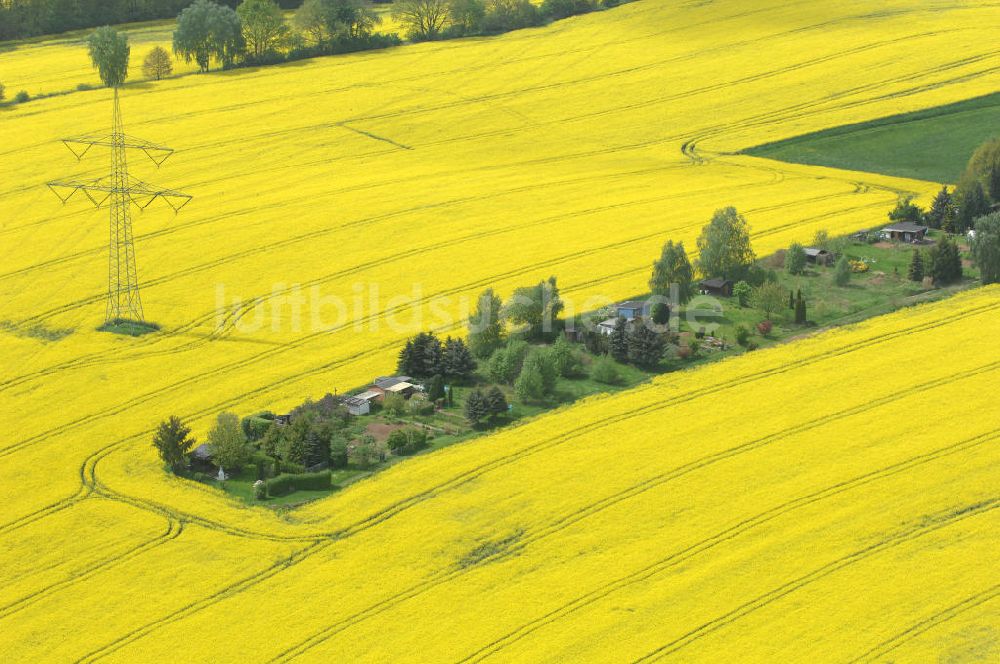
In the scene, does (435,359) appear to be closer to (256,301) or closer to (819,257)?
(256,301)

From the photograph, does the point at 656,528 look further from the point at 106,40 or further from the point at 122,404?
the point at 106,40

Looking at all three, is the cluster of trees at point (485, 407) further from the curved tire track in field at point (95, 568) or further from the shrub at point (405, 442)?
the curved tire track in field at point (95, 568)

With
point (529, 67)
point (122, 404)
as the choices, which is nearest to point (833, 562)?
point (122, 404)

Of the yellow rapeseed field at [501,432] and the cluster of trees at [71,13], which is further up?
the cluster of trees at [71,13]

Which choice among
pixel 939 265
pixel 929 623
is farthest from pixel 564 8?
pixel 929 623

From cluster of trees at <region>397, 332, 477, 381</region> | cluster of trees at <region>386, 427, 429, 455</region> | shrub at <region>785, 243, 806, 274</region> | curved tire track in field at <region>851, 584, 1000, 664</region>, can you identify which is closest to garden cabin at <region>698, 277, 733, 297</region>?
shrub at <region>785, 243, 806, 274</region>

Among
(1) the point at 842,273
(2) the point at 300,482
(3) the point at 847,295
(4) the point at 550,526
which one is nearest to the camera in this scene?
(4) the point at 550,526

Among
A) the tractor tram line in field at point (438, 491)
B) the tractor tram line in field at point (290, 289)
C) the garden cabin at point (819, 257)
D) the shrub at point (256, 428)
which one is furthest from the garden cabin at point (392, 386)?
the garden cabin at point (819, 257)
